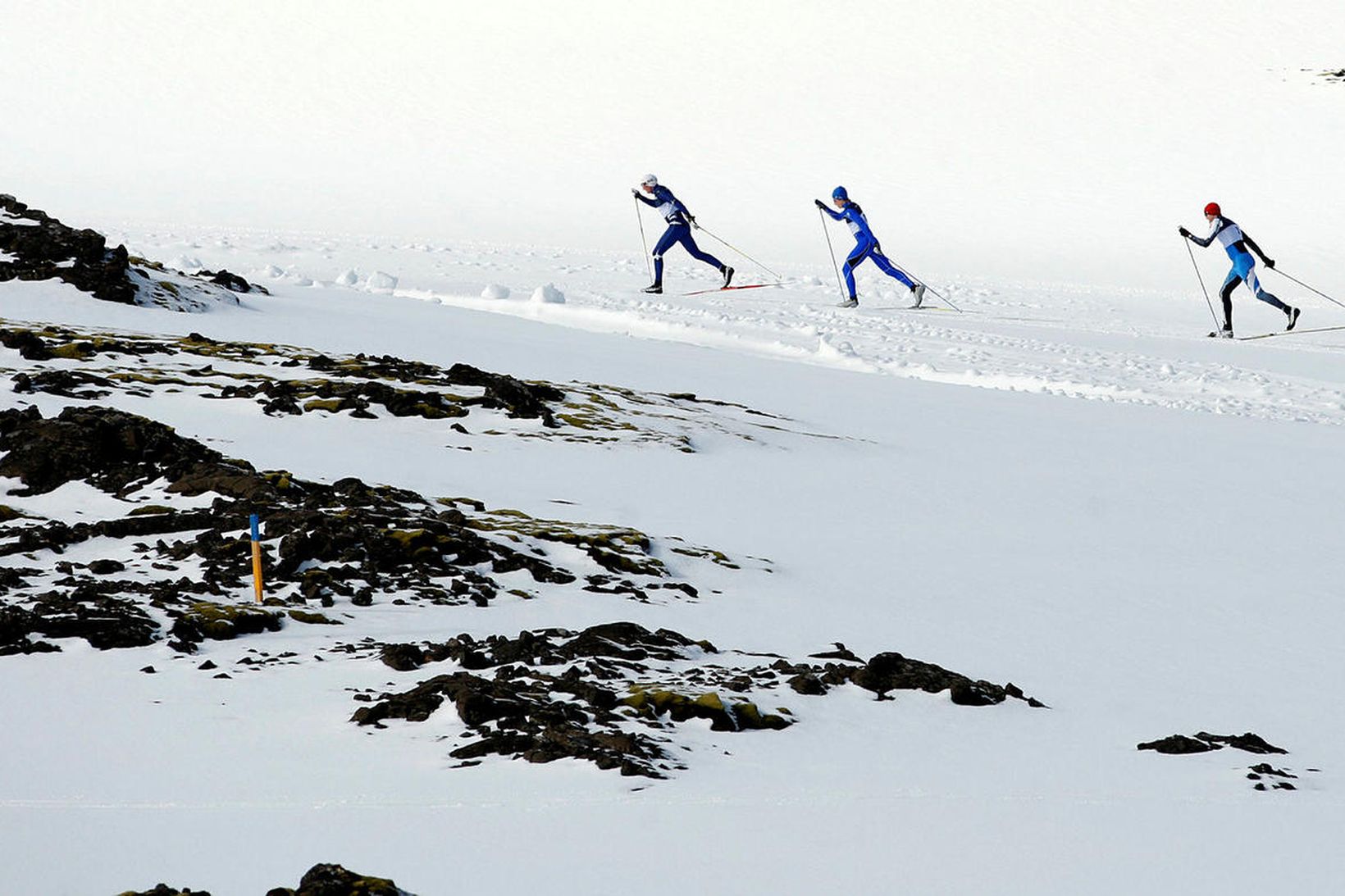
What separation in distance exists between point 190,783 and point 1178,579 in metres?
5.74

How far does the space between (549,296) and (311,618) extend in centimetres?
1462

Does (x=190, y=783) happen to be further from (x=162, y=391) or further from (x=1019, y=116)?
(x=1019, y=116)

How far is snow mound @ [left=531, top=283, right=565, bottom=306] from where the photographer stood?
2067 cm

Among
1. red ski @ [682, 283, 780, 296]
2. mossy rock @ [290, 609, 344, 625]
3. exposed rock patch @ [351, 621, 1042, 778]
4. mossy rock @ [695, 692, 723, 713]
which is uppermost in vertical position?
red ski @ [682, 283, 780, 296]

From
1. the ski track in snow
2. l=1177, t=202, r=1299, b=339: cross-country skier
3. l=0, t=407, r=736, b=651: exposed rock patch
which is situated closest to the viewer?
l=0, t=407, r=736, b=651: exposed rock patch

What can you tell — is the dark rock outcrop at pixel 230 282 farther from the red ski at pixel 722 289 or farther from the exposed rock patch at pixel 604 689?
the exposed rock patch at pixel 604 689

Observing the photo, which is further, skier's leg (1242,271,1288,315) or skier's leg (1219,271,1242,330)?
skier's leg (1219,271,1242,330)

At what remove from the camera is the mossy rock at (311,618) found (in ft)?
21.0

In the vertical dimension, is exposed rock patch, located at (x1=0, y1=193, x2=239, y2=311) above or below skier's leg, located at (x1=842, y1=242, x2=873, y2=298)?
below

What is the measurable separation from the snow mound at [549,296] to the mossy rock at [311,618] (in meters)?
14.3

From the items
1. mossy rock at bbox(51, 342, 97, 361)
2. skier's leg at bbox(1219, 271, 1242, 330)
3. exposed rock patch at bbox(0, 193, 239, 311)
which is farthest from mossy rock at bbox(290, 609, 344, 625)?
skier's leg at bbox(1219, 271, 1242, 330)

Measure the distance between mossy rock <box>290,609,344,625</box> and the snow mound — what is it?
1429 centimetres

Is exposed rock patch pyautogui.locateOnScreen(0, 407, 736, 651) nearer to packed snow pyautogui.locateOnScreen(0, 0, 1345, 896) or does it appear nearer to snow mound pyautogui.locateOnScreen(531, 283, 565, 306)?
packed snow pyautogui.locateOnScreen(0, 0, 1345, 896)

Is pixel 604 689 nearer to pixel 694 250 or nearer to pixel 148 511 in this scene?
pixel 148 511
